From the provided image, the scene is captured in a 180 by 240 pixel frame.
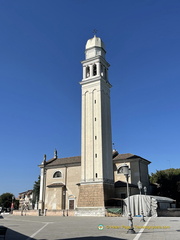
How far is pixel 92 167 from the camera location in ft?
120

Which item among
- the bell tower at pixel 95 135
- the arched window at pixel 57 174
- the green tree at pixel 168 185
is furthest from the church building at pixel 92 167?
the green tree at pixel 168 185

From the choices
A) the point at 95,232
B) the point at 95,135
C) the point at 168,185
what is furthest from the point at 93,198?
the point at 95,232

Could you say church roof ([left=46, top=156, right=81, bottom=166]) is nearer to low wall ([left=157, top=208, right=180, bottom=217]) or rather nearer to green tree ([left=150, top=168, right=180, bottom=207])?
green tree ([left=150, top=168, right=180, bottom=207])

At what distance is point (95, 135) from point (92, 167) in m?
5.35

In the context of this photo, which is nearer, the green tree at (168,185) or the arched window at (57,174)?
the green tree at (168,185)

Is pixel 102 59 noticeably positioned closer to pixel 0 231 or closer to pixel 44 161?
pixel 44 161

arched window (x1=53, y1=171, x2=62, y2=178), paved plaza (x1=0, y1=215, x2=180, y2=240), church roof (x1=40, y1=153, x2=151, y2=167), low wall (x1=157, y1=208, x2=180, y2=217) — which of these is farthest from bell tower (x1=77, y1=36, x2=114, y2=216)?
paved plaza (x1=0, y1=215, x2=180, y2=240)

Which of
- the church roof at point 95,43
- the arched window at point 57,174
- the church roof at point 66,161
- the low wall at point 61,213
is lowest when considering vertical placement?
the low wall at point 61,213

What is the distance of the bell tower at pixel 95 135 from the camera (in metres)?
34.6

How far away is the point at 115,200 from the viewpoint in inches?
A: 1395

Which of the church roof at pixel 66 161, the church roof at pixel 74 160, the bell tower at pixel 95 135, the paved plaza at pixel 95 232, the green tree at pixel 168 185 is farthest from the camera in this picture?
the church roof at pixel 66 161

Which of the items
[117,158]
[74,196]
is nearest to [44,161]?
[74,196]

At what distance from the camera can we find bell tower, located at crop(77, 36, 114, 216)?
34562 millimetres

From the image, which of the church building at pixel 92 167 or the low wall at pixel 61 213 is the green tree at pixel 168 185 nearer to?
the church building at pixel 92 167
